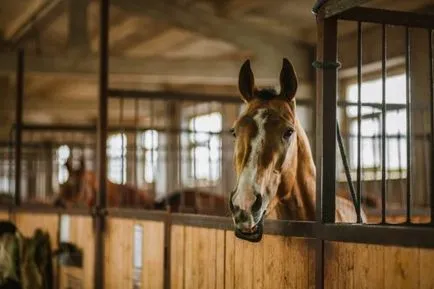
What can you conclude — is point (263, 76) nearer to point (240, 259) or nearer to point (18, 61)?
point (18, 61)

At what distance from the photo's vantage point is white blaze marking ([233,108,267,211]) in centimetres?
252

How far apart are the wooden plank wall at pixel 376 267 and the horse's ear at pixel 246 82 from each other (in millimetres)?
721

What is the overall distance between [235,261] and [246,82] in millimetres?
695

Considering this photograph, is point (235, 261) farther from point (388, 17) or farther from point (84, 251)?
point (84, 251)

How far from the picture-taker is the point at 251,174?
2.59 m

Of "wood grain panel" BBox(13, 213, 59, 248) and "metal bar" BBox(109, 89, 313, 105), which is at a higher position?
"metal bar" BBox(109, 89, 313, 105)

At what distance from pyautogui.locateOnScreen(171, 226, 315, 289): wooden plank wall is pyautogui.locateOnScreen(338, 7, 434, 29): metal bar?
0.75 metres

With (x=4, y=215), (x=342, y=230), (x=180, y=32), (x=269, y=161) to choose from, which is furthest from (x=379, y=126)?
(x=342, y=230)

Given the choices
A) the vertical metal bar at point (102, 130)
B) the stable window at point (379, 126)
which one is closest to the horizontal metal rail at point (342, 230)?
the vertical metal bar at point (102, 130)

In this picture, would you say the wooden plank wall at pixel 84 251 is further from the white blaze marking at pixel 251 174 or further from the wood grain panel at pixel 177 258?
the white blaze marking at pixel 251 174

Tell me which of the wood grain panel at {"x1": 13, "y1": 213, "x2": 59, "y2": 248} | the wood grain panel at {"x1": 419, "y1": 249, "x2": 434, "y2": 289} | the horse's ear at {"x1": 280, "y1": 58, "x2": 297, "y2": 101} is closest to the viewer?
the wood grain panel at {"x1": 419, "y1": 249, "x2": 434, "y2": 289}

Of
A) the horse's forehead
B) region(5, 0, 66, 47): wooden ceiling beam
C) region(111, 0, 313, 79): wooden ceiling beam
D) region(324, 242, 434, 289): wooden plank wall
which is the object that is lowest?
region(324, 242, 434, 289): wooden plank wall

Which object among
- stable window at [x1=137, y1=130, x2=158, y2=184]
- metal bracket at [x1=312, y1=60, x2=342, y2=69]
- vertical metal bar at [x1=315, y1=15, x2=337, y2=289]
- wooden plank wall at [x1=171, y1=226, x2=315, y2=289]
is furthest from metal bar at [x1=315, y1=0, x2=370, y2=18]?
stable window at [x1=137, y1=130, x2=158, y2=184]

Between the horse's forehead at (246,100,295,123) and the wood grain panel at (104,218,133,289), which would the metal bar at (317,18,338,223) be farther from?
the wood grain panel at (104,218,133,289)
